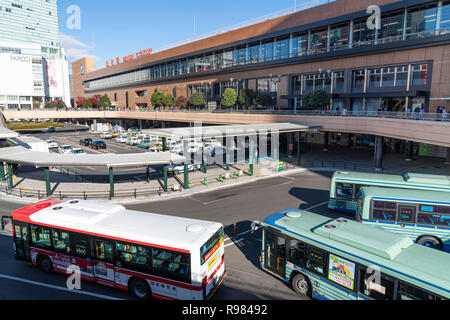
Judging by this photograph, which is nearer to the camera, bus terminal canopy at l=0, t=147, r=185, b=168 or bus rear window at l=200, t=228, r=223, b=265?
bus rear window at l=200, t=228, r=223, b=265

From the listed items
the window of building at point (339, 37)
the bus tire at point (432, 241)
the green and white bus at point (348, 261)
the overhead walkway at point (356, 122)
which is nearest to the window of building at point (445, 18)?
the window of building at point (339, 37)

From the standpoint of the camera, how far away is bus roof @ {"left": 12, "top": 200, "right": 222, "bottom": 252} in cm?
957

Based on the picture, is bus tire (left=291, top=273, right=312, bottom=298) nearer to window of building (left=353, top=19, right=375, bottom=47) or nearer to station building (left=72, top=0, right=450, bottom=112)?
station building (left=72, top=0, right=450, bottom=112)

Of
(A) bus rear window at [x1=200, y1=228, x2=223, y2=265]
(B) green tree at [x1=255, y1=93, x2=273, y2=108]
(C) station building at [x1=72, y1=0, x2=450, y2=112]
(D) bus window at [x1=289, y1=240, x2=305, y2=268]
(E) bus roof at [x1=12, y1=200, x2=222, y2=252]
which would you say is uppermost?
(C) station building at [x1=72, y1=0, x2=450, y2=112]

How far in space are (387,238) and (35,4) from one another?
603 feet

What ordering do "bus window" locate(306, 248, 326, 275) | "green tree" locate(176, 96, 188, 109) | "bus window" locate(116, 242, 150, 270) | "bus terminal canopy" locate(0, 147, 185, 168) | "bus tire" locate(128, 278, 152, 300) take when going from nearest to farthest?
"bus window" locate(306, 248, 326, 275) < "bus window" locate(116, 242, 150, 270) < "bus tire" locate(128, 278, 152, 300) < "bus terminal canopy" locate(0, 147, 185, 168) < "green tree" locate(176, 96, 188, 109)

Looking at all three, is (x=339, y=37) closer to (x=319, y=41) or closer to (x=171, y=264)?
(x=319, y=41)

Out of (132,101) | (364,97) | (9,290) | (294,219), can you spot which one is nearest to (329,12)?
(364,97)

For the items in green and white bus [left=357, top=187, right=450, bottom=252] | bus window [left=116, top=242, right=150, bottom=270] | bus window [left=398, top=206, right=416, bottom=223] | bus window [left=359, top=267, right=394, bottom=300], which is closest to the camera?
bus window [left=359, top=267, right=394, bottom=300]

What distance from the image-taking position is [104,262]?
419 inches

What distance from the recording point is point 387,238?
9.20 m

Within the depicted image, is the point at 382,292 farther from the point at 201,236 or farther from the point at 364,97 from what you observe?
the point at 364,97

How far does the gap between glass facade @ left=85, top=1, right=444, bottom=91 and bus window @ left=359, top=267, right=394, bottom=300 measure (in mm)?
37313

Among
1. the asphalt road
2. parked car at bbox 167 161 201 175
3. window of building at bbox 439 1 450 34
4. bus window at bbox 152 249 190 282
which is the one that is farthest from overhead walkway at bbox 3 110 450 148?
bus window at bbox 152 249 190 282
